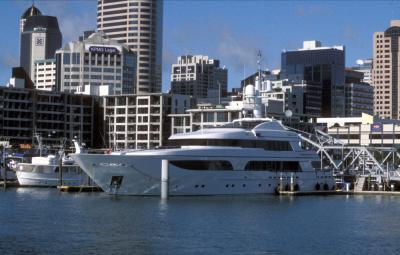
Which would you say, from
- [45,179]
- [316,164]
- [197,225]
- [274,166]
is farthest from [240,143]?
[45,179]

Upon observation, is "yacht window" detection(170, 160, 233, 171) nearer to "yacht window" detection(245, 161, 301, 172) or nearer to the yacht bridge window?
the yacht bridge window

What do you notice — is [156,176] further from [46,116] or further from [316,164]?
[46,116]

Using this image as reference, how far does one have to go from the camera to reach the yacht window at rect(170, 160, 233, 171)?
3127 inches

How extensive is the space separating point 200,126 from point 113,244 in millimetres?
137897

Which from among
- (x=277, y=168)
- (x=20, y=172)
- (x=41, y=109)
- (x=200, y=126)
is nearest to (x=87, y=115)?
(x=41, y=109)

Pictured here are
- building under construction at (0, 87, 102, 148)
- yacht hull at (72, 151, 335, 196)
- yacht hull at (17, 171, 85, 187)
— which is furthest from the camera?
building under construction at (0, 87, 102, 148)

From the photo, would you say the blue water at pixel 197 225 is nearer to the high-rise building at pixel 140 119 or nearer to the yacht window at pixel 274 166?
the yacht window at pixel 274 166

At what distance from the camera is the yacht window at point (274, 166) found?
8456 centimetres

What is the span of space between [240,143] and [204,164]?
528cm

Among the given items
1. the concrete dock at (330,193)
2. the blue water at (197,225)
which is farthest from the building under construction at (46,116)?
the blue water at (197,225)

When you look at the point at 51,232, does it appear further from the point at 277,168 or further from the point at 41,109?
the point at 41,109

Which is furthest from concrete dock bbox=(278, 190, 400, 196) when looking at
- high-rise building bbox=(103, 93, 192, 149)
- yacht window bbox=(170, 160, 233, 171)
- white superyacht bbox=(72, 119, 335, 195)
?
high-rise building bbox=(103, 93, 192, 149)

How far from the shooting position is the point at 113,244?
47.9m

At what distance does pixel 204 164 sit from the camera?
3172 inches
